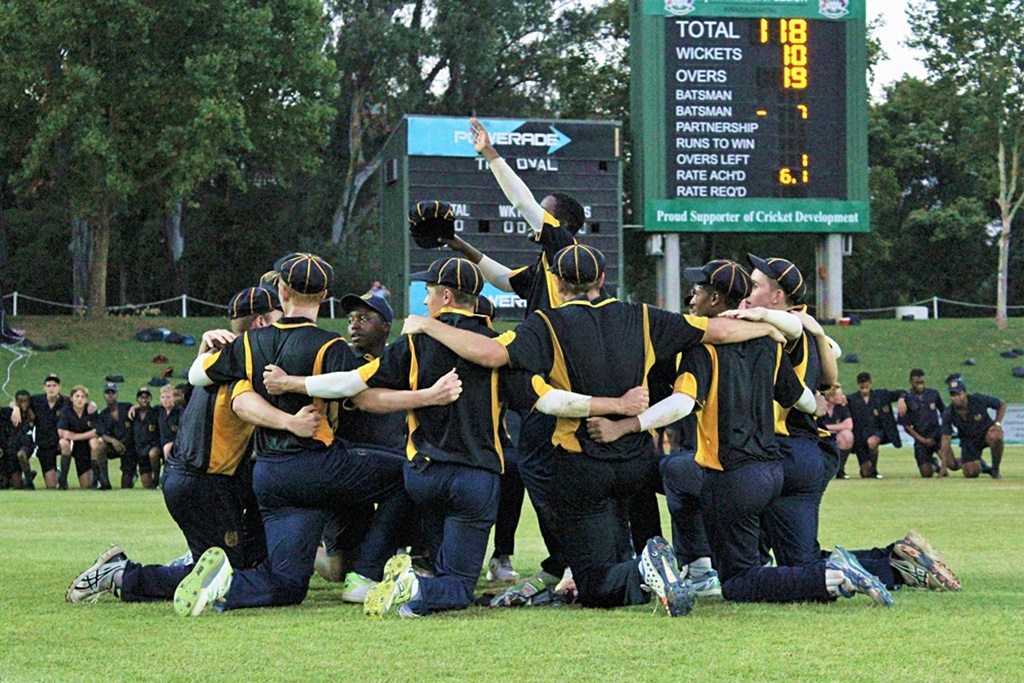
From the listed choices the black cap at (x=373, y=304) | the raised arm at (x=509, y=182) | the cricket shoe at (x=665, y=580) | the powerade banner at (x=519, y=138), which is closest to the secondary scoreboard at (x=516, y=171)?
the powerade banner at (x=519, y=138)

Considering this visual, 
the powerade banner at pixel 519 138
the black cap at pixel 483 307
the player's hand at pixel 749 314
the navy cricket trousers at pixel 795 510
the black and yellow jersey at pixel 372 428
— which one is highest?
the powerade banner at pixel 519 138

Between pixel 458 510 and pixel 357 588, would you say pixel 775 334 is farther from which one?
pixel 357 588

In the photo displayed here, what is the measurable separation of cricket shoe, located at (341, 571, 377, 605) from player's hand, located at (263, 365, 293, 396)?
1238 mm

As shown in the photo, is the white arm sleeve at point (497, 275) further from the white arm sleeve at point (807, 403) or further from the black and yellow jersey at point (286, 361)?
the white arm sleeve at point (807, 403)

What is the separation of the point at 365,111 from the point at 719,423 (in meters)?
46.8

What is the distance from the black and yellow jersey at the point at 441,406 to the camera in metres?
7.67

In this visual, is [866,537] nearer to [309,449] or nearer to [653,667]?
[309,449]

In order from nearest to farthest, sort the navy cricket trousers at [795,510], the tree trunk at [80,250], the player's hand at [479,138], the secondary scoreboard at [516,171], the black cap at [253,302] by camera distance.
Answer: the navy cricket trousers at [795,510]
the black cap at [253,302]
the player's hand at [479,138]
the secondary scoreboard at [516,171]
the tree trunk at [80,250]

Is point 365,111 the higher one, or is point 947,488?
point 365,111

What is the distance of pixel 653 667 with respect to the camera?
582 centimetres

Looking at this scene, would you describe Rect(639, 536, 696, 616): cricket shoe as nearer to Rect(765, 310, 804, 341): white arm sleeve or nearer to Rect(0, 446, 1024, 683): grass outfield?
Rect(0, 446, 1024, 683): grass outfield

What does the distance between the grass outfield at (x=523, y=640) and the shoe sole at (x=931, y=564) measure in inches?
6.6

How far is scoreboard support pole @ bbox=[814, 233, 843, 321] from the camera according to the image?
31.2 meters

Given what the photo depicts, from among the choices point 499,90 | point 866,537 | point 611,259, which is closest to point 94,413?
point 611,259
